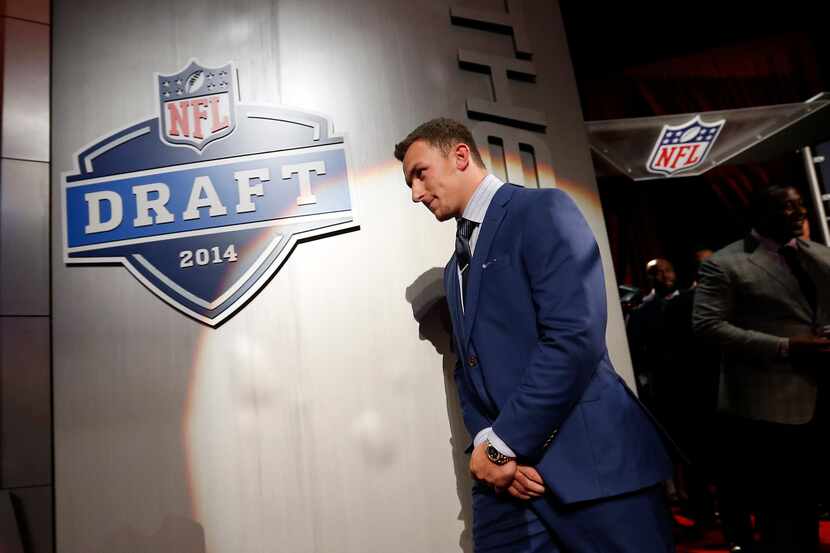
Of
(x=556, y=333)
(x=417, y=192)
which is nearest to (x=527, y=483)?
(x=556, y=333)

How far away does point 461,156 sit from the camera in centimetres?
174

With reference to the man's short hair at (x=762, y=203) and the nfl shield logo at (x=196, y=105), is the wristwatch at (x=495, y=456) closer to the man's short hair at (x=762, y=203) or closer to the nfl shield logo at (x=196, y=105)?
the nfl shield logo at (x=196, y=105)

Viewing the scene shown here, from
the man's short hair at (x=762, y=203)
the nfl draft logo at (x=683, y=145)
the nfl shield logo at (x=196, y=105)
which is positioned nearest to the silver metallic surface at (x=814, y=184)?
the nfl draft logo at (x=683, y=145)

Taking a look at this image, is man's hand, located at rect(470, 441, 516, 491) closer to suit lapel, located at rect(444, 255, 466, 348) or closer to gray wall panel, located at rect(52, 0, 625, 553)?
suit lapel, located at rect(444, 255, 466, 348)

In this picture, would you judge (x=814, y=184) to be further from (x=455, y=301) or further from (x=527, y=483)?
(x=527, y=483)

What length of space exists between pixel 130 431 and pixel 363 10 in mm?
1770

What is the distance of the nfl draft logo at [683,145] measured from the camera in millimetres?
4883

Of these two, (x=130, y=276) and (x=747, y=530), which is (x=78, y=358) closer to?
(x=130, y=276)

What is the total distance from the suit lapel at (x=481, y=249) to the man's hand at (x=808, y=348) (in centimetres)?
136

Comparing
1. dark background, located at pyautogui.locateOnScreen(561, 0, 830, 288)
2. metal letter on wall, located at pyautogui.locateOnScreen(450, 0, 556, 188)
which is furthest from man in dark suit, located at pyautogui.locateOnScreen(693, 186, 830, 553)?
dark background, located at pyautogui.locateOnScreen(561, 0, 830, 288)

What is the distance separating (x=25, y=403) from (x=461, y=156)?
1734 mm

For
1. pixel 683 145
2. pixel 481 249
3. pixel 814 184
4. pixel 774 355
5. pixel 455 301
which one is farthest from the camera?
pixel 814 184

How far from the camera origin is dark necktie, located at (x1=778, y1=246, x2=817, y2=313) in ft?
7.96

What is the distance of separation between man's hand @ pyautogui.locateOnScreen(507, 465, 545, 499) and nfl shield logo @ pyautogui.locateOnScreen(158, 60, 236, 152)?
1649mm
